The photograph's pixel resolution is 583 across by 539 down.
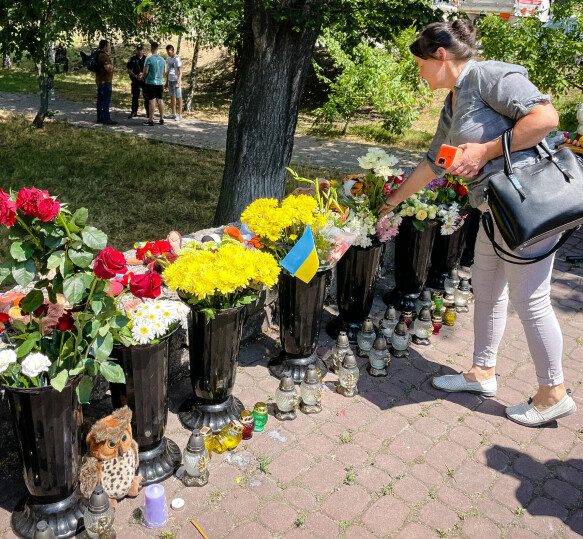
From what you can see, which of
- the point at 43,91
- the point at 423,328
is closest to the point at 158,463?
the point at 423,328

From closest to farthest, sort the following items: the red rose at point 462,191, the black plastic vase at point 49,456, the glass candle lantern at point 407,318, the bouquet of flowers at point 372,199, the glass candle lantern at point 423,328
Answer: the black plastic vase at point 49,456
the bouquet of flowers at point 372,199
the glass candle lantern at point 423,328
the glass candle lantern at point 407,318
the red rose at point 462,191

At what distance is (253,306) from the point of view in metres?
4.04

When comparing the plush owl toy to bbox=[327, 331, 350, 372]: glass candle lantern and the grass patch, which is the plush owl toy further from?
the grass patch

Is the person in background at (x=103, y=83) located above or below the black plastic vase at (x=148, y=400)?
above

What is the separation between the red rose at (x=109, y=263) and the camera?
2279 mm

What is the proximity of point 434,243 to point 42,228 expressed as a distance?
339 centimetres

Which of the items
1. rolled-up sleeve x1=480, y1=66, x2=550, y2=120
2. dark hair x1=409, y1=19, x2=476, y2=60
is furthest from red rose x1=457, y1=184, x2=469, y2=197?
rolled-up sleeve x1=480, y1=66, x2=550, y2=120

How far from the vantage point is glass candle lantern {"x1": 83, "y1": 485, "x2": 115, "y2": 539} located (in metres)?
2.49

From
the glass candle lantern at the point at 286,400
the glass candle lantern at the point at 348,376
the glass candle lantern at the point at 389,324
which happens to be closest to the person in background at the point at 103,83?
the glass candle lantern at the point at 389,324

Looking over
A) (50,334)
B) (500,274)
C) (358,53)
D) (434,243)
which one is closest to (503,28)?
(358,53)

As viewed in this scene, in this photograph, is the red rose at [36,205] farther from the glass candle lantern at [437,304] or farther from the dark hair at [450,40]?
the glass candle lantern at [437,304]

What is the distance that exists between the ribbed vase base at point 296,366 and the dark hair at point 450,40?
183 centimetres

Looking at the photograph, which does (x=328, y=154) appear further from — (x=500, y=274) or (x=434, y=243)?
(x=500, y=274)

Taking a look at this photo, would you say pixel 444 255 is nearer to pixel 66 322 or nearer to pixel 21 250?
pixel 66 322
